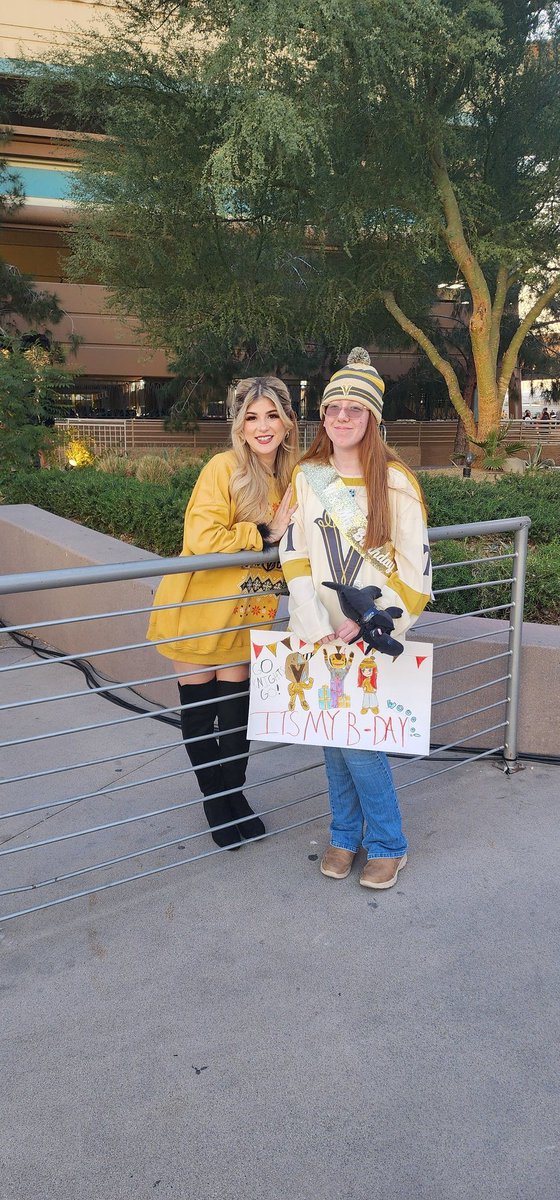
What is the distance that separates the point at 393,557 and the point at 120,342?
105ft

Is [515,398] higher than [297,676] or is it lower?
higher

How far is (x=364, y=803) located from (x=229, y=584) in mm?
971

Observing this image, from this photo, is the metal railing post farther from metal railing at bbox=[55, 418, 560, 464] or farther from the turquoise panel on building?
the turquoise panel on building

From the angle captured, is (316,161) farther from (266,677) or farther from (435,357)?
(266,677)

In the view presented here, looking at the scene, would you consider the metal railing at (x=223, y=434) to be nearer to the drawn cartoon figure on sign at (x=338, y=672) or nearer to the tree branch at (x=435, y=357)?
the tree branch at (x=435, y=357)

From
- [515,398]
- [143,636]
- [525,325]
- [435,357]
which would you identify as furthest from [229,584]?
[515,398]

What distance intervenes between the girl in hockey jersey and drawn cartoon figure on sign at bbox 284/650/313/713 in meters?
0.13

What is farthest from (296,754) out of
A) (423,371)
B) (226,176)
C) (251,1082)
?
(423,371)

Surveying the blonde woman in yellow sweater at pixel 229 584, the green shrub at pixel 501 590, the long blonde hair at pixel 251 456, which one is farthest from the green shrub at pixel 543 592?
the long blonde hair at pixel 251 456

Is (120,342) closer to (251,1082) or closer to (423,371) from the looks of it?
(423,371)

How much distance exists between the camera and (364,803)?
328 cm

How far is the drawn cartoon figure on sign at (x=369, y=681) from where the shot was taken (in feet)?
10.2

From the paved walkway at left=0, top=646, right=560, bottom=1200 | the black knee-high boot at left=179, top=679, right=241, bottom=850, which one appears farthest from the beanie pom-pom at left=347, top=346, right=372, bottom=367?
the paved walkway at left=0, top=646, right=560, bottom=1200

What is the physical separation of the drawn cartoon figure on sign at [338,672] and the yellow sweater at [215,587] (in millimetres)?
428
